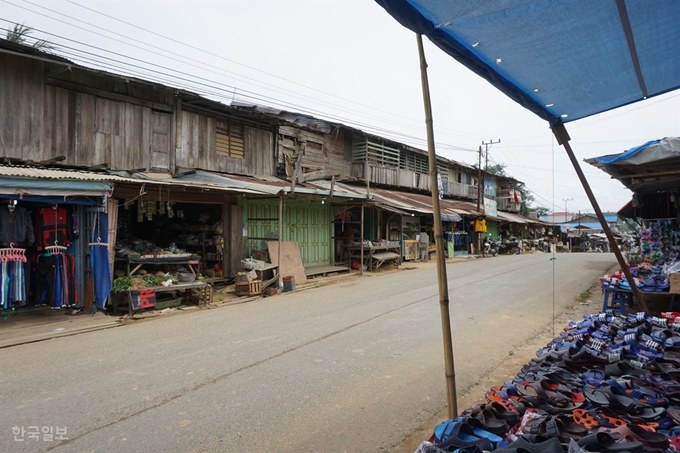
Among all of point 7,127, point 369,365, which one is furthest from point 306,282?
point 7,127

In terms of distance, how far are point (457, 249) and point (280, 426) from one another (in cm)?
2625

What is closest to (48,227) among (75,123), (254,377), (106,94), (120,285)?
(120,285)

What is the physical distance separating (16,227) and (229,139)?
8.90m

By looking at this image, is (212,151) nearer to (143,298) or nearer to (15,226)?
(143,298)

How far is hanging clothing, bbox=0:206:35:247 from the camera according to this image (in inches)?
287

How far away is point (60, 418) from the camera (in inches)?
152

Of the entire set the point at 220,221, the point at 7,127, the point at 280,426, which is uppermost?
the point at 7,127

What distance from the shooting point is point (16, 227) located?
7.45 m

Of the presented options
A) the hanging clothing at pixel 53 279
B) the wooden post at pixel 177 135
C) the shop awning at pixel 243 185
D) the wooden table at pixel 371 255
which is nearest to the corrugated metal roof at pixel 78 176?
the shop awning at pixel 243 185

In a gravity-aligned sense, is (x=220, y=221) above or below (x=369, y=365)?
above

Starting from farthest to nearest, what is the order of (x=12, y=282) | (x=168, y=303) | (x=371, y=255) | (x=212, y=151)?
(x=371, y=255) < (x=212, y=151) < (x=168, y=303) < (x=12, y=282)

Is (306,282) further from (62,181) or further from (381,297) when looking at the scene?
(62,181)

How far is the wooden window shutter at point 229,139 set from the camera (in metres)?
15.1

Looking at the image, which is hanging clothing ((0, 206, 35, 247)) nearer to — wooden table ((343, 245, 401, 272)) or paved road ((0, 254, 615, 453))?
paved road ((0, 254, 615, 453))
